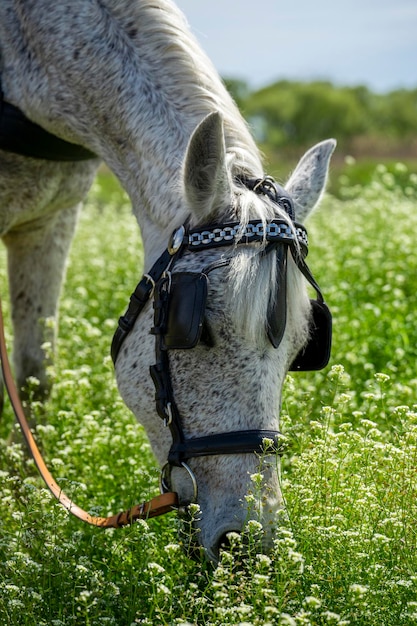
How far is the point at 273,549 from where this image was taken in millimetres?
2734

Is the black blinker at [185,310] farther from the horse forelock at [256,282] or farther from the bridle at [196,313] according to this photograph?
the horse forelock at [256,282]

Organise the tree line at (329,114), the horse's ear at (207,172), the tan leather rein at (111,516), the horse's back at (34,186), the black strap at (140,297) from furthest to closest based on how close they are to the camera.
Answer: the tree line at (329,114) → the horse's back at (34,186) → the black strap at (140,297) → the tan leather rein at (111,516) → the horse's ear at (207,172)

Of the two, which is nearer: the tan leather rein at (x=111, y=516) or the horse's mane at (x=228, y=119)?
the horse's mane at (x=228, y=119)

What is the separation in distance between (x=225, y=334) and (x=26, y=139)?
5.57 ft

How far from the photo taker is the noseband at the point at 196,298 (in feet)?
9.36

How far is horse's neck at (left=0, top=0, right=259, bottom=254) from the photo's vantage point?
3.38m

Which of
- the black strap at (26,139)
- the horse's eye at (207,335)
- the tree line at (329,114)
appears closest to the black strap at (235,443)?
the horse's eye at (207,335)

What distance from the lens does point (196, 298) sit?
113 inches

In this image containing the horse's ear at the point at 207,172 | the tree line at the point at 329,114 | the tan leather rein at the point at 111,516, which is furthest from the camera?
the tree line at the point at 329,114

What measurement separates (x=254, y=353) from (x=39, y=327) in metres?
2.42

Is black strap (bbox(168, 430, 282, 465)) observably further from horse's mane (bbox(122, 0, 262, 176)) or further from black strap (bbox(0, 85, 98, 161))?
black strap (bbox(0, 85, 98, 161))

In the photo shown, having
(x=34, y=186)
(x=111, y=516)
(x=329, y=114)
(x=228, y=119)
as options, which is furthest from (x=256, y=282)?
(x=329, y=114)

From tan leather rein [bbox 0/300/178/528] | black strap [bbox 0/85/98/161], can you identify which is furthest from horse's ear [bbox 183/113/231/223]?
black strap [bbox 0/85/98/161]

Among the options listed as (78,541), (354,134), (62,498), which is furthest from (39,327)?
(354,134)
